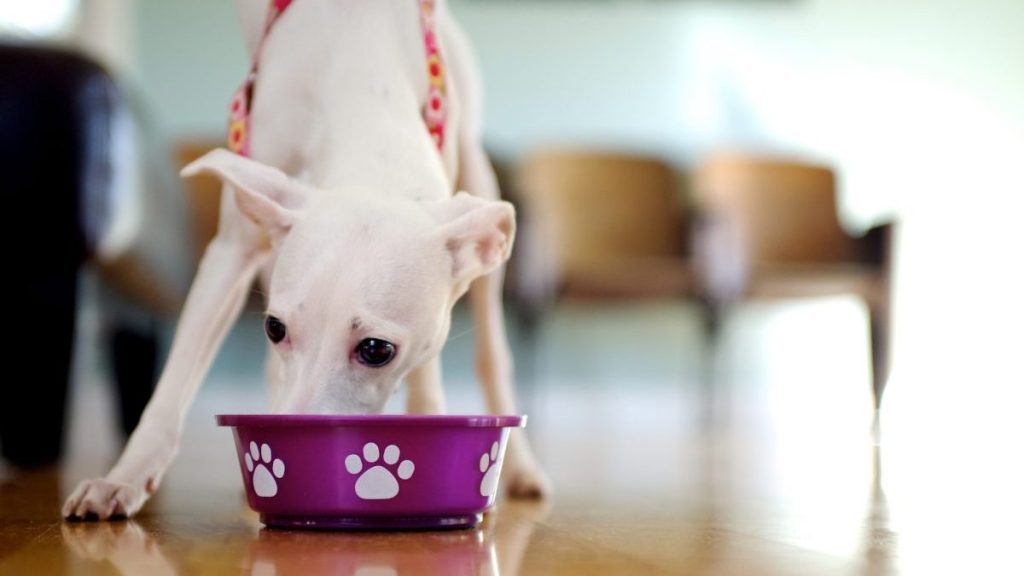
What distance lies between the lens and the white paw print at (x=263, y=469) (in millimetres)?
1208

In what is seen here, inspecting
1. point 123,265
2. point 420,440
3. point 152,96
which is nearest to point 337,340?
point 420,440

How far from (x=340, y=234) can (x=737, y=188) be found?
3.81m

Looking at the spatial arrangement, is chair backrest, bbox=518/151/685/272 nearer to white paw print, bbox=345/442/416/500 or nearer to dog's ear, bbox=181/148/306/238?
dog's ear, bbox=181/148/306/238

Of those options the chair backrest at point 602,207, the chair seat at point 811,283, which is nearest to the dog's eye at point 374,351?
the chair seat at point 811,283

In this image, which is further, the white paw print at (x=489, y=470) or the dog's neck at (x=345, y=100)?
the dog's neck at (x=345, y=100)

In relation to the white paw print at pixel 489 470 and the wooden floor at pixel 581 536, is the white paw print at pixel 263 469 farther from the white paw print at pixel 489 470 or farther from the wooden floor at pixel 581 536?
the white paw print at pixel 489 470

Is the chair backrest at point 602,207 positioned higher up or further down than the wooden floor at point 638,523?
higher up

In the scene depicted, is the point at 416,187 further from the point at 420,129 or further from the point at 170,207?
the point at 170,207

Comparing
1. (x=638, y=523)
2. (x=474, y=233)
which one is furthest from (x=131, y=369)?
(x=638, y=523)

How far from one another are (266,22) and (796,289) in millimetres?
3162

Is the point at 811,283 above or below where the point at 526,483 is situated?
above

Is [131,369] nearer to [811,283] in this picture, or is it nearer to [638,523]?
[638,523]

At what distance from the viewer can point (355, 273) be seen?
1287 mm

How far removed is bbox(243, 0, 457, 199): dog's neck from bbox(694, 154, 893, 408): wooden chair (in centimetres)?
288
